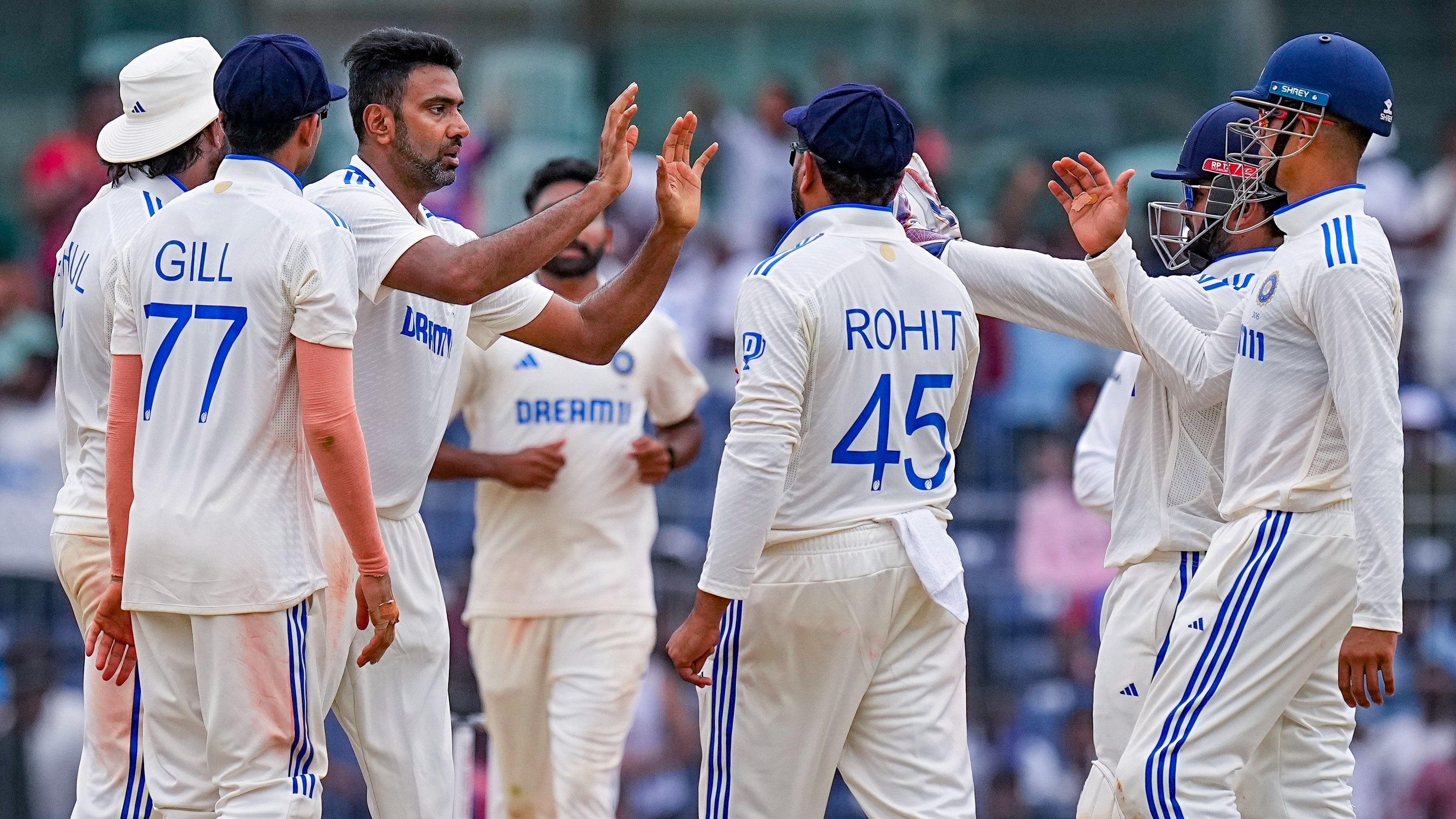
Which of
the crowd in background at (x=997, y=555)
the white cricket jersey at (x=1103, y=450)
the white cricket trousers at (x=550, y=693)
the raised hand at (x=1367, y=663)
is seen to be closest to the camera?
the raised hand at (x=1367, y=663)

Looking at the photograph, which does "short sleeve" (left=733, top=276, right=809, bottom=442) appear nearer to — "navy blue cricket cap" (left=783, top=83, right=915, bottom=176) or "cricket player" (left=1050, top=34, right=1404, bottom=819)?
"navy blue cricket cap" (left=783, top=83, right=915, bottom=176)

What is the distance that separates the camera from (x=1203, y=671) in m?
4.52

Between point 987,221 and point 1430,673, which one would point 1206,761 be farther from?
point 987,221

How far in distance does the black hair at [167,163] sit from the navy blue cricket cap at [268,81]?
30.1 inches

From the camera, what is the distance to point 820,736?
15.9 ft

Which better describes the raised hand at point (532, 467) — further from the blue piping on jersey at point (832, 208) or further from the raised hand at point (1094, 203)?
the raised hand at point (1094, 203)

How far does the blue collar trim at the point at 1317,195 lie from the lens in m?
4.70

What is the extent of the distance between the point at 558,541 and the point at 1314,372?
10.4ft

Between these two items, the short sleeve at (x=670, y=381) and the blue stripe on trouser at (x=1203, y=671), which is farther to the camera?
the short sleeve at (x=670, y=381)

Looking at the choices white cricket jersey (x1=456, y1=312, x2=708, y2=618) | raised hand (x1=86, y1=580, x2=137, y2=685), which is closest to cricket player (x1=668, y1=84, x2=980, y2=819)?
raised hand (x1=86, y1=580, x2=137, y2=685)

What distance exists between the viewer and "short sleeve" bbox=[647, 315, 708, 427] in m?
7.04

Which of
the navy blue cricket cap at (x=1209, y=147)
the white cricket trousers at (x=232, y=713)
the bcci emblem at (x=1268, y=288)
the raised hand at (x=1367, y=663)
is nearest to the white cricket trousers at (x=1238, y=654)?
the raised hand at (x=1367, y=663)

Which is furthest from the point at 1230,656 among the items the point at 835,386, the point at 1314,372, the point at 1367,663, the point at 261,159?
the point at 261,159

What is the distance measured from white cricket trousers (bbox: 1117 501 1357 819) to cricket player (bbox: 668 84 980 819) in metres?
0.60
